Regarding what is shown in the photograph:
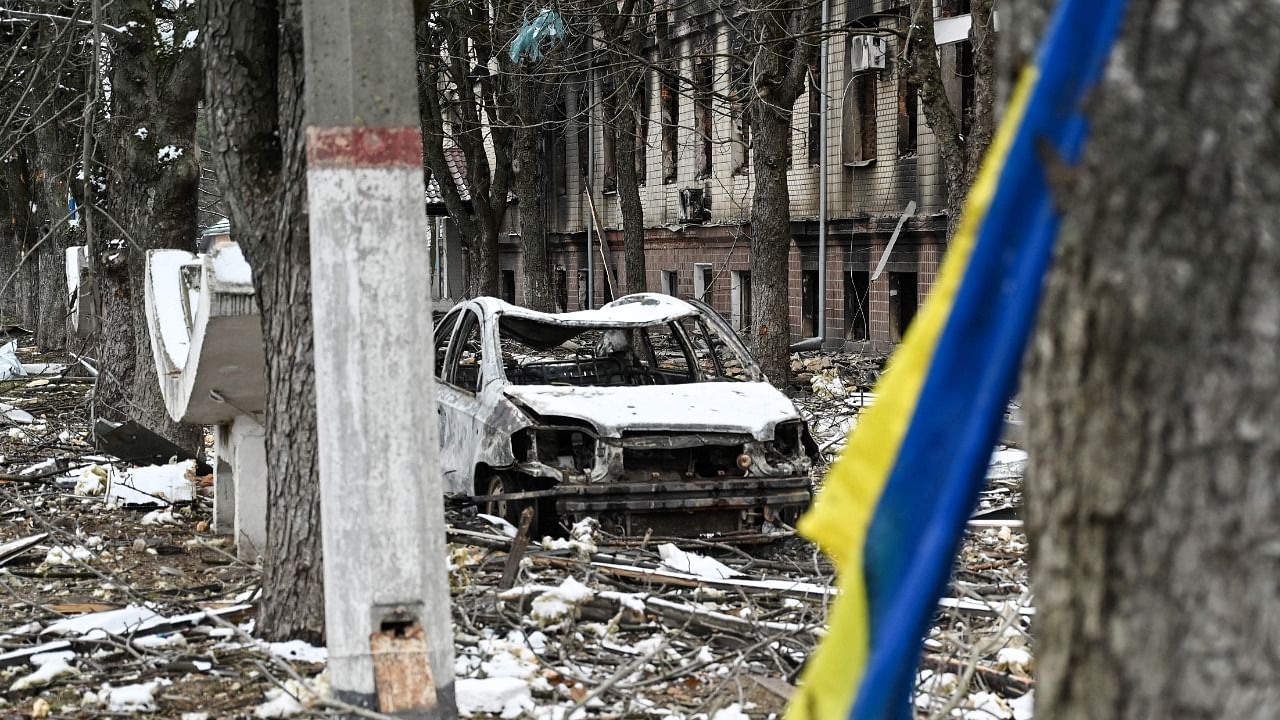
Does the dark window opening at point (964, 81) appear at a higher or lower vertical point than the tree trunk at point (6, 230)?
higher

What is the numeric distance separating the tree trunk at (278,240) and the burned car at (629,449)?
2.94 metres

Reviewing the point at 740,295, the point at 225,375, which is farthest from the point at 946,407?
the point at 740,295

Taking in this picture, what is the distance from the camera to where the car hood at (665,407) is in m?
9.17

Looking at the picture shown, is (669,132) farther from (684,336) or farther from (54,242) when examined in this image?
(684,336)

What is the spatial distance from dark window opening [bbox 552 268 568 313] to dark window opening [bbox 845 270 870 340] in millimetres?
12152

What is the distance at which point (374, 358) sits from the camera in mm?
4777

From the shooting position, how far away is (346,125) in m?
4.72

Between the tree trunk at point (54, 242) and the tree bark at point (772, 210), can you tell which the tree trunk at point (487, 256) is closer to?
the tree trunk at point (54, 242)

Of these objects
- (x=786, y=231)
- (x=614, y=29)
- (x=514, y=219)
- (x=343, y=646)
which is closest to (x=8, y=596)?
(x=343, y=646)

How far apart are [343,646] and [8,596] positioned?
3.30 metres

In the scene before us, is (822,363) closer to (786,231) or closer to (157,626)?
(786,231)

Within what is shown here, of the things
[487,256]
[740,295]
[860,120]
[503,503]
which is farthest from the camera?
[740,295]

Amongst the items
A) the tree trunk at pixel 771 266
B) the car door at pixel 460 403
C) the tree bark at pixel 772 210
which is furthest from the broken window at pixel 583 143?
the car door at pixel 460 403

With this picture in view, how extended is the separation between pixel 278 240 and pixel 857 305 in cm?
2064
